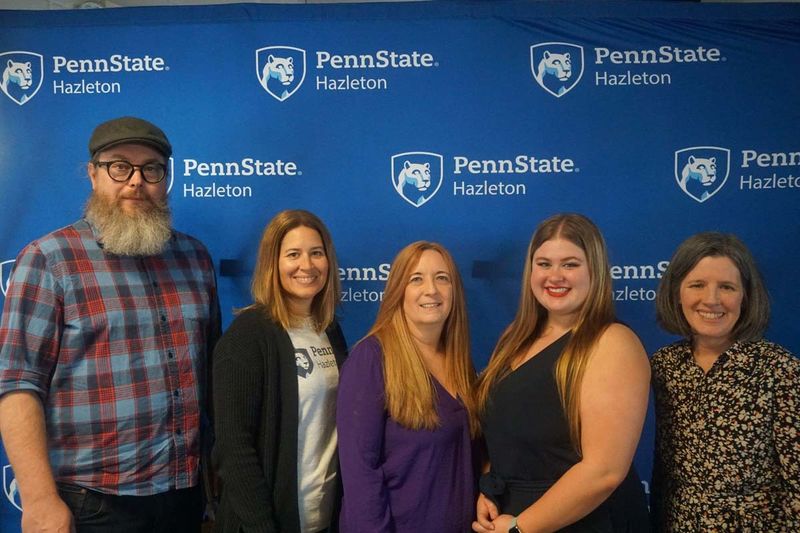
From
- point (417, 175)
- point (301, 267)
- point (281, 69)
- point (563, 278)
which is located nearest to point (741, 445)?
point (563, 278)

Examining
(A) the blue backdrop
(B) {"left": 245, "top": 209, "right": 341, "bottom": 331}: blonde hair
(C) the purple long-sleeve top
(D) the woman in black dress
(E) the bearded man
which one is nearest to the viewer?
(D) the woman in black dress

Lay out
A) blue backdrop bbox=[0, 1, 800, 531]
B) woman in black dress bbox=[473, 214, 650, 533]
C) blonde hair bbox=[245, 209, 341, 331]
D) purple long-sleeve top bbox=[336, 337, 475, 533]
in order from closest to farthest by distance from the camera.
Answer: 1. woman in black dress bbox=[473, 214, 650, 533]
2. purple long-sleeve top bbox=[336, 337, 475, 533]
3. blonde hair bbox=[245, 209, 341, 331]
4. blue backdrop bbox=[0, 1, 800, 531]

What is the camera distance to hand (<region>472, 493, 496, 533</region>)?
157 centimetres

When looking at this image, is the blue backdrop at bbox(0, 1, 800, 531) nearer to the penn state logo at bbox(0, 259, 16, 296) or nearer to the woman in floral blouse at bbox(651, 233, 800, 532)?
the penn state logo at bbox(0, 259, 16, 296)

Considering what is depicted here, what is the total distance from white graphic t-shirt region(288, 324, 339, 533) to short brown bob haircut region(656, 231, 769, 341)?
110 cm

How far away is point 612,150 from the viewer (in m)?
2.48

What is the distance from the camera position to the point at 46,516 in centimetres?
163

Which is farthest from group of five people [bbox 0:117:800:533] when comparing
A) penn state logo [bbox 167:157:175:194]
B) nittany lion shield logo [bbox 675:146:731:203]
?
nittany lion shield logo [bbox 675:146:731:203]

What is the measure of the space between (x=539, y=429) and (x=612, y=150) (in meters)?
1.48

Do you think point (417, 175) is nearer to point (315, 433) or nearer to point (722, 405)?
point (315, 433)

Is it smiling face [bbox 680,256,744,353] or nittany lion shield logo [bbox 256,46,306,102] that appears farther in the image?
nittany lion shield logo [bbox 256,46,306,102]

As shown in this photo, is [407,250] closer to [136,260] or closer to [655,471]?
[136,260]

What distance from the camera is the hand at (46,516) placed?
5.33 feet

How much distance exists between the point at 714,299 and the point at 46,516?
81.1 inches
